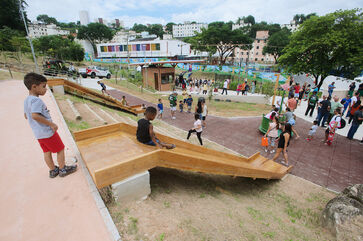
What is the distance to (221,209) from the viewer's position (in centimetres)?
351

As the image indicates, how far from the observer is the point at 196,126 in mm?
7418

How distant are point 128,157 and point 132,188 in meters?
0.66

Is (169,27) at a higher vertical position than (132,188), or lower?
higher

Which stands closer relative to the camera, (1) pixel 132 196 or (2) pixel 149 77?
(1) pixel 132 196

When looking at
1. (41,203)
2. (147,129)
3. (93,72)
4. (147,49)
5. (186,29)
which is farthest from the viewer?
(186,29)

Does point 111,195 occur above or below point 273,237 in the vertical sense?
above

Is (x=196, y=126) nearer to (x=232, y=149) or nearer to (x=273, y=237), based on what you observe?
(x=232, y=149)

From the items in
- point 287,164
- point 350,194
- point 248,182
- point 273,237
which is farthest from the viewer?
point 287,164

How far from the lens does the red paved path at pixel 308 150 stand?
6.14 m

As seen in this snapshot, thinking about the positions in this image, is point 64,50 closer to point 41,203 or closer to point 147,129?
point 147,129

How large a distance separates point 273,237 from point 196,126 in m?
4.76

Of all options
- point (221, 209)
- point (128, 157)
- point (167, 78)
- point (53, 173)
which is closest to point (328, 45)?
point (221, 209)

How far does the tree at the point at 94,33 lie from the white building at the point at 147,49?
26.2 feet

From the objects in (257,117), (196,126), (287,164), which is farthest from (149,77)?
(287,164)
